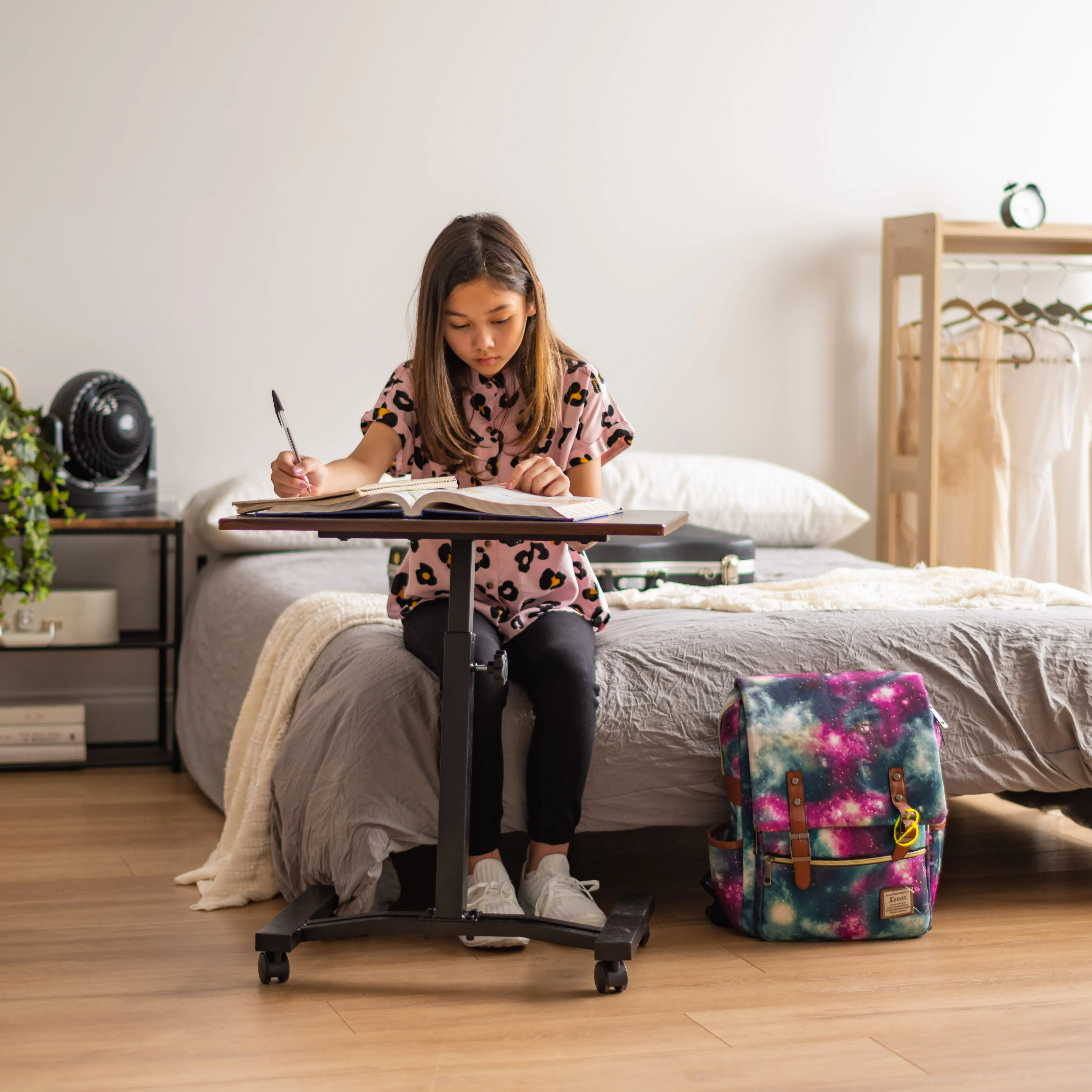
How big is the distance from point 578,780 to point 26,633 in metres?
1.58

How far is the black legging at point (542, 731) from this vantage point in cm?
177

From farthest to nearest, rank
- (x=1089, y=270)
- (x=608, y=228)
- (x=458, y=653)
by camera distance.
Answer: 1. (x=1089, y=270)
2. (x=608, y=228)
3. (x=458, y=653)


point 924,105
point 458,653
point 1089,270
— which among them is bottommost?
point 458,653

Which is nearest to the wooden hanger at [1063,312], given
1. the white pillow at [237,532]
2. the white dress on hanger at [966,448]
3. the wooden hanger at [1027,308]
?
the wooden hanger at [1027,308]

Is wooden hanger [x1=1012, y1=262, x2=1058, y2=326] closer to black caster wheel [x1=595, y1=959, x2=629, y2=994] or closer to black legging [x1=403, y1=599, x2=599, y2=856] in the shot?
black legging [x1=403, y1=599, x2=599, y2=856]

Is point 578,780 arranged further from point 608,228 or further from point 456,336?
point 608,228

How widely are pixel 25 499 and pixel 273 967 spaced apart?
1474mm

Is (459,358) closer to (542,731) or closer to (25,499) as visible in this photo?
(542,731)

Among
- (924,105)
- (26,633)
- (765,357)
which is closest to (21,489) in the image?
(26,633)

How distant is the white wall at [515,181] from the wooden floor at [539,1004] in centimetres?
153

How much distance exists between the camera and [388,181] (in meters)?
3.38

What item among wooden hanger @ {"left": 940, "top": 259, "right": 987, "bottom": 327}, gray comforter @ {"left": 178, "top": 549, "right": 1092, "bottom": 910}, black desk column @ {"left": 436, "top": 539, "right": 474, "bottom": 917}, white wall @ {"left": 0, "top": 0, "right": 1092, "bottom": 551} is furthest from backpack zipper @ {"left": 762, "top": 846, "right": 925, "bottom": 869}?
wooden hanger @ {"left": 940, "top": 259, "right": 987, "bottom": 327}

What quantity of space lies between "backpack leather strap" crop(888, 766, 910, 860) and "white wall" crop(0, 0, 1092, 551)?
6.33ft

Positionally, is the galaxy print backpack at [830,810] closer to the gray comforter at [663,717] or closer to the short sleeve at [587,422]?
the gray comforter at [663,717]
